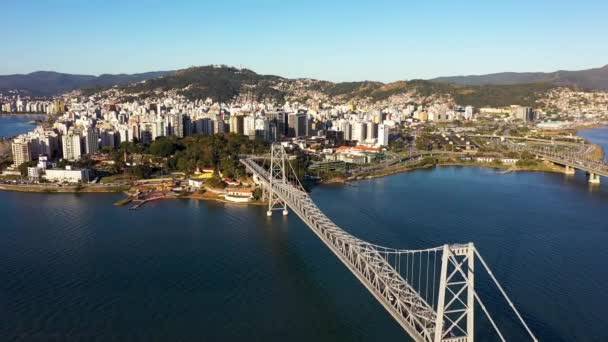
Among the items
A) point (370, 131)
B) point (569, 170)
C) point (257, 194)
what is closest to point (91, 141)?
point (257, 194)

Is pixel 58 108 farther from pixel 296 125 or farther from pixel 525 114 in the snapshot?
pixel 525 114

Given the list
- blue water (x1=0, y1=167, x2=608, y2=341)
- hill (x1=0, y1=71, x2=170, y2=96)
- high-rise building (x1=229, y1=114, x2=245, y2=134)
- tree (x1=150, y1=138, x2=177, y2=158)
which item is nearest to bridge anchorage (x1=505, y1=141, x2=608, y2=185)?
blue water (x1=0, y1=167, x2=608, y2=341)

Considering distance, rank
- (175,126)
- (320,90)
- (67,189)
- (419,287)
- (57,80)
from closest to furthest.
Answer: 1. (419,287)
2. (67,189)
3. (175,126)
4. (320,90)
5. (57,80)

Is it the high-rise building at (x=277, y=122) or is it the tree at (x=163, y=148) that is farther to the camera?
the high-rise building at (x=277, y=122)

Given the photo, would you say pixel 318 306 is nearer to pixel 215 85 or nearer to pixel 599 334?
pixel 599 334

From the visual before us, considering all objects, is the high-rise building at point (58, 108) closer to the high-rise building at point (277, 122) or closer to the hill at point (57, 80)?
the high-rise building at point (277, 122)

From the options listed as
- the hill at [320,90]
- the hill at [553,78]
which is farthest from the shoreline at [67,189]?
the hill at [553,78]
